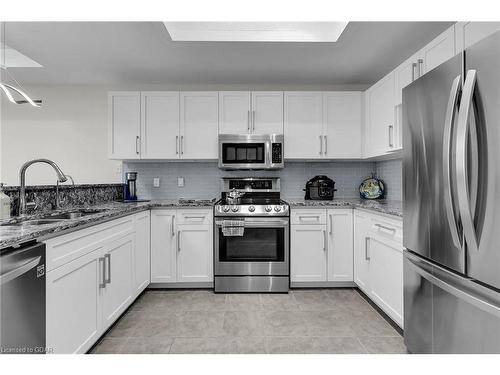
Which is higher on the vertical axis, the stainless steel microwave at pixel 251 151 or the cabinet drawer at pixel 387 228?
the stainless steel microwave at pixel 251 151

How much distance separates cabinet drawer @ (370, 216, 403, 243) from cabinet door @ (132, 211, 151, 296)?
2.02m

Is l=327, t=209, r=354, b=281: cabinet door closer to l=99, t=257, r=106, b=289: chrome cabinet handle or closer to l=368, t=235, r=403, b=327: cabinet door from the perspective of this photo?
l=368, t=235, r=403, b=327: cabinet door

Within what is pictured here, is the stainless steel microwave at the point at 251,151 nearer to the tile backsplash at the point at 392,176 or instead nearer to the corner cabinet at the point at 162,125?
the corner cabinet at the point at 162,125

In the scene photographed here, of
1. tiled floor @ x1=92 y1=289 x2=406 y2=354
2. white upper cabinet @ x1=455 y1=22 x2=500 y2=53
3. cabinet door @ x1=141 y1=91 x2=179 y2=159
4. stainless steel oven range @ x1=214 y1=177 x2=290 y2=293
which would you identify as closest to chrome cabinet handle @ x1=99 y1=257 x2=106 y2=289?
tiled floor @ x1=92 y1=289 x2=406 y2=354

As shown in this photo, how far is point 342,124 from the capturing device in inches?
130

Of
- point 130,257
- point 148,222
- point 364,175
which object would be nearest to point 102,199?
point 148,222

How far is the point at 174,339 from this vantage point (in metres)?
2.03

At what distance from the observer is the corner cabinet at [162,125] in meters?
3.22

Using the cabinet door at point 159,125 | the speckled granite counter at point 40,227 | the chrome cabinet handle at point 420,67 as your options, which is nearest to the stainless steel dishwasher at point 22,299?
the speckled granite counter at point 40,227

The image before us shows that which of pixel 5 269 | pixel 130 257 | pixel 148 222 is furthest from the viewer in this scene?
pixel 148 222

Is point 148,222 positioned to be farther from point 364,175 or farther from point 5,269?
point 364,175

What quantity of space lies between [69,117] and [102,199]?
5.03 ft

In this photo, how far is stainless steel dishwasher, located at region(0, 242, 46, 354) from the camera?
3.48 ft

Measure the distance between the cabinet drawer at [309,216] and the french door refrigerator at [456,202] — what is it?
137cm
